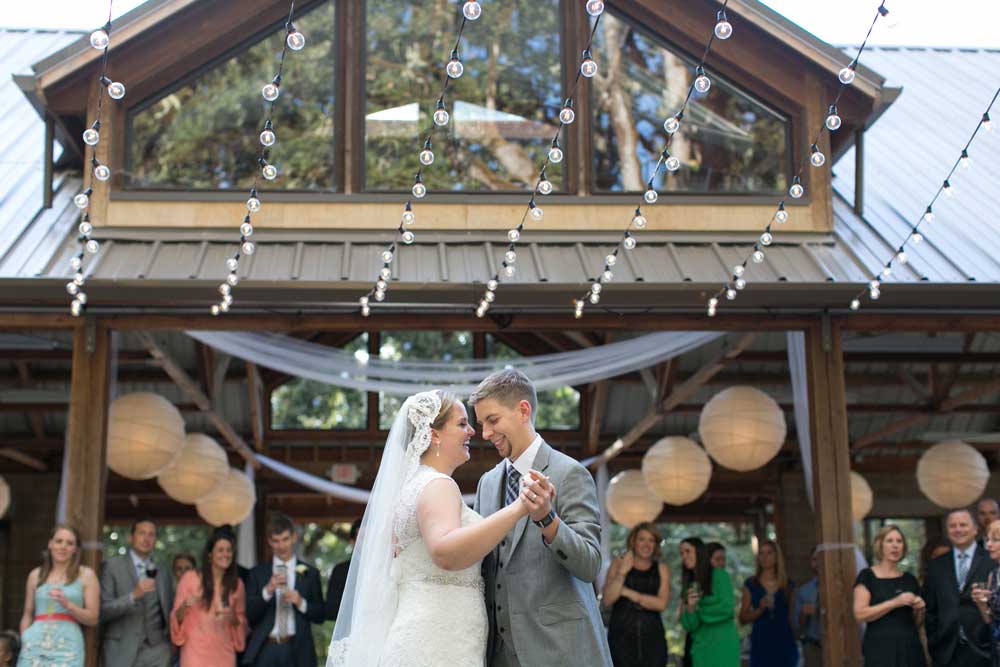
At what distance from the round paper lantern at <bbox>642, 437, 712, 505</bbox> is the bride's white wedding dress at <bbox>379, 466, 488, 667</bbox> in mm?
6437

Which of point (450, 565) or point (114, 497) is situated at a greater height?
point (114, 497)

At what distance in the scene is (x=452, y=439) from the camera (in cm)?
449

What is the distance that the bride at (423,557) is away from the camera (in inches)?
165

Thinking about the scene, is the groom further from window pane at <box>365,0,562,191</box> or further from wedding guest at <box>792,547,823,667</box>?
wedding guest at <box>792,547,823,667</box>

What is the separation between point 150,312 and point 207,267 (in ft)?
1.91

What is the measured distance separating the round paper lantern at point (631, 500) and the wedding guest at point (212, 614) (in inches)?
189

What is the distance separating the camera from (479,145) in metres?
8.66

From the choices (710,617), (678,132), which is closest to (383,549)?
(710,617)

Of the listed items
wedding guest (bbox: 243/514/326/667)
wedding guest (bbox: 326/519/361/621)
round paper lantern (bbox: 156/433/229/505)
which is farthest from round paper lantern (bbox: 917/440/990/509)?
round paper lantern (bbox: 156/433/229/505)

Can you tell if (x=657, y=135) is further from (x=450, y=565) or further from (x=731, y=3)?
(x=450, y=565)

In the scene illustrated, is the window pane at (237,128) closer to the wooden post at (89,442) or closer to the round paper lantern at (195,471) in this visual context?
the wooden post at (89,442)

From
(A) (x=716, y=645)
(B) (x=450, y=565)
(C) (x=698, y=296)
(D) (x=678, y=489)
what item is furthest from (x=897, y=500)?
(B) (x=450, y=565)

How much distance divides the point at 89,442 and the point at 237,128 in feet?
7.25

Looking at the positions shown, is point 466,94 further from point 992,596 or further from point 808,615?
point 992,596
